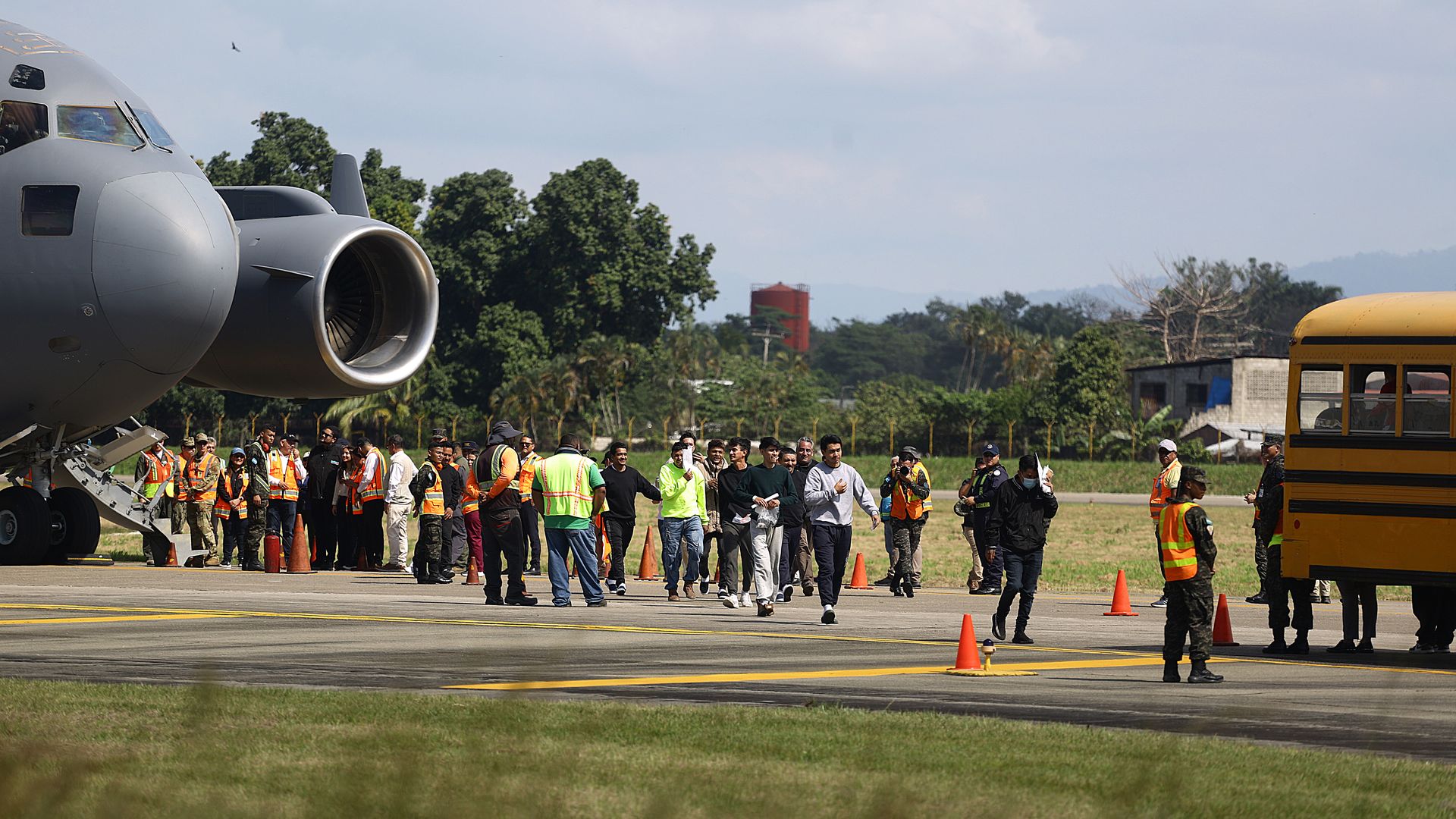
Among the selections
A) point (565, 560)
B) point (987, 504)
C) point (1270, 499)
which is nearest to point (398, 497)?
point (565, 560)

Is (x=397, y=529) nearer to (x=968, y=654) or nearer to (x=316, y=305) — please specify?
(x=316, y=305)

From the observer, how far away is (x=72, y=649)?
13516mm

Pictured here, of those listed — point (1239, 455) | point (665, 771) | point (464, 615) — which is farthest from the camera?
point (1239, 455)

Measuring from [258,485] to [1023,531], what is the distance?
42.9ft

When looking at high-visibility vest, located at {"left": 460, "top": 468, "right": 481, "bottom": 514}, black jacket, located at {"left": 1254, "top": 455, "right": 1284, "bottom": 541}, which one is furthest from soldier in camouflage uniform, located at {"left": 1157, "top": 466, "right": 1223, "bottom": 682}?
high-visibility vest, located at {"left": 460, "top": 468, "right": 481, "bottom": 514}

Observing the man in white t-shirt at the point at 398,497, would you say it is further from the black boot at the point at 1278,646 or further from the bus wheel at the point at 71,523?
the black boot at the point at 1278,646

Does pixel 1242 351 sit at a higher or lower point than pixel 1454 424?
higher

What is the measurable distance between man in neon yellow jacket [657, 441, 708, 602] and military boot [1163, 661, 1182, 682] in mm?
9254

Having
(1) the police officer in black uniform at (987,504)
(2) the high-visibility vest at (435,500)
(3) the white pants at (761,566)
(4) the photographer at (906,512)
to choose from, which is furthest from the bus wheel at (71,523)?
(1) the police officer in black uniform at (987,504)

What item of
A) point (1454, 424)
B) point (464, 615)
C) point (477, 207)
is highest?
point (477, 207)

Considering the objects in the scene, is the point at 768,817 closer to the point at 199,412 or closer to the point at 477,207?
the point at 199,412

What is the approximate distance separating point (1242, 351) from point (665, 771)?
11372cm

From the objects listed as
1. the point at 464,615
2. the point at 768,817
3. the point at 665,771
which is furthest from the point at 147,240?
the point at 768,817

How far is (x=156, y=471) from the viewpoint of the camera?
26.2 m
